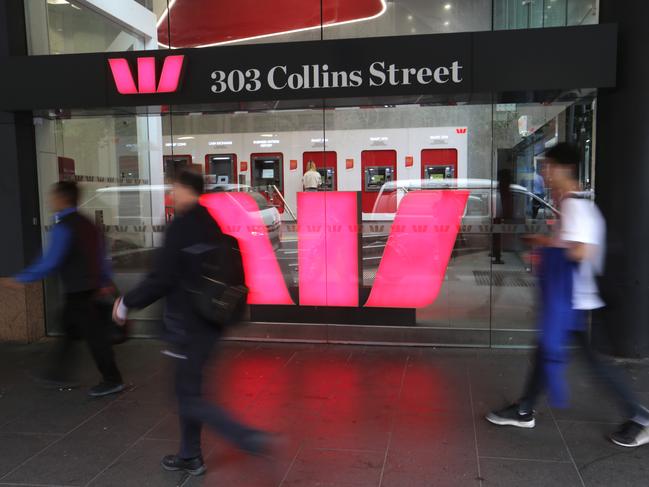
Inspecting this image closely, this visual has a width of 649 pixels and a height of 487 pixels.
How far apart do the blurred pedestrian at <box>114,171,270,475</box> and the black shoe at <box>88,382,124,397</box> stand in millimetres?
1847

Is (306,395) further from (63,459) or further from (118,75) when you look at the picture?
(118,75)

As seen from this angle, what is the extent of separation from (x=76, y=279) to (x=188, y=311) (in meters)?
1.78

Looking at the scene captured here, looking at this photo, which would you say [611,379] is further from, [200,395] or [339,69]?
[339,69]

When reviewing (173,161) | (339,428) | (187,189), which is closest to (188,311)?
(187,189)

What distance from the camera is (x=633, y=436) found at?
3.68 meters

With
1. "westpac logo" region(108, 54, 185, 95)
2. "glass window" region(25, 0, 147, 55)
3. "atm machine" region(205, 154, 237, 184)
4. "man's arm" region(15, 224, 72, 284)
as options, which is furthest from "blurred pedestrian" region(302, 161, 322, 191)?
"man's arm" region(15, 224, 72, 284)

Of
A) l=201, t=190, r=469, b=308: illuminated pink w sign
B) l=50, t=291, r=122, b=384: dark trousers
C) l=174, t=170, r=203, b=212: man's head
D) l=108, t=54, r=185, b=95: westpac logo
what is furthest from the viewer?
l=201, t=190, r=469, b=308: illuminated pink w sign

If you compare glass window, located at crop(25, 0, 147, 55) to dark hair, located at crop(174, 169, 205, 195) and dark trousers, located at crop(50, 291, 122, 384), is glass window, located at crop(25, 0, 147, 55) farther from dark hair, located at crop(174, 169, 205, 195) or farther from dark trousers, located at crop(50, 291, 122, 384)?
dark hair, located at crop(174, 169, 205, 195)

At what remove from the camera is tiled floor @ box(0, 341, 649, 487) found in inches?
135

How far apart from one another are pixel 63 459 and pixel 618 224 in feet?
16.6

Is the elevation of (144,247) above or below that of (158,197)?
below

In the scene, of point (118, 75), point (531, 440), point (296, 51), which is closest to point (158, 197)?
point (118, 75)

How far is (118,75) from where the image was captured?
588 centimetres

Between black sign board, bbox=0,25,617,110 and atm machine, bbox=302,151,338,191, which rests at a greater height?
black sign board, bbox=0,25,617,110
